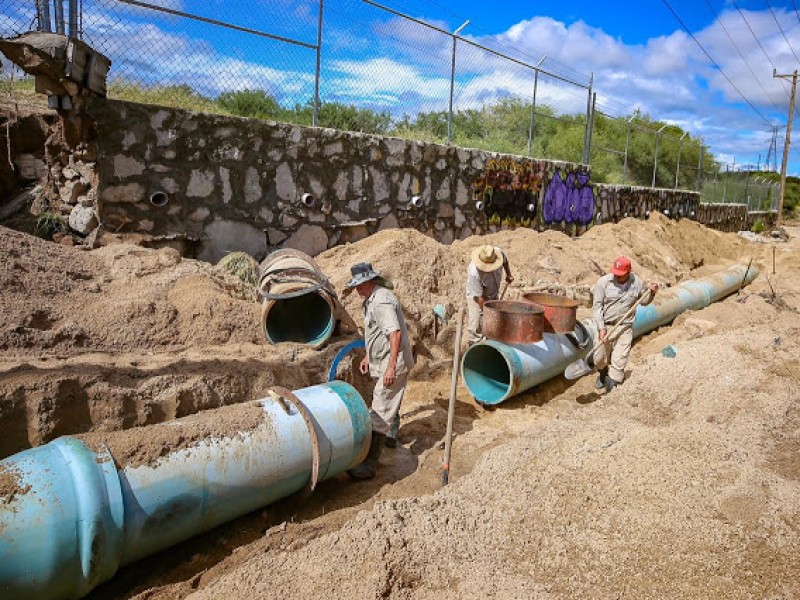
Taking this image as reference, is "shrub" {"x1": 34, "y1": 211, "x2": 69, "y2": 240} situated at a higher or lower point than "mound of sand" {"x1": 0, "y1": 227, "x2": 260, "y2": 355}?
higher

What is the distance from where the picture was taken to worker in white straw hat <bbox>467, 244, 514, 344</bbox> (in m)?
7.02

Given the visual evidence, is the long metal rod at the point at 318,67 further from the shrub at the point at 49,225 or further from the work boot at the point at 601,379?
the work boot at the point at 601,379

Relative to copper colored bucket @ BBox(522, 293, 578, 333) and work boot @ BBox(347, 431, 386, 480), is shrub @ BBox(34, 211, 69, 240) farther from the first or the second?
copper colored bucket @ BBox(522, 293, 578, 333)

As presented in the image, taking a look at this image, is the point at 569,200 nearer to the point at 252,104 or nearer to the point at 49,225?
the point at 252,104

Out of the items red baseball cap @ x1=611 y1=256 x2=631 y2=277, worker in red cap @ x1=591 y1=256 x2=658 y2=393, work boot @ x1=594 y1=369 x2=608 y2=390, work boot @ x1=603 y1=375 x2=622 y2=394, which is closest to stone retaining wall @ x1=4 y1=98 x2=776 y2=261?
worker in red cap @ x1=591 y1=256 x2=658 y2=393

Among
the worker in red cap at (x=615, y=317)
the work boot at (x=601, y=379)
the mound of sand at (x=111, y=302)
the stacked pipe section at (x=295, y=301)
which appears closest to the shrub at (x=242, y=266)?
the stacked pipe section at (x=295, y=301)

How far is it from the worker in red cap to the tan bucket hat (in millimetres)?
1272

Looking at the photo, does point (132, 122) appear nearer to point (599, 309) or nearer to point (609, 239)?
point (599, 309)

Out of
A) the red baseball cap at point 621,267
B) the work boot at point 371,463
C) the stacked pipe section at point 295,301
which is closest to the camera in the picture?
the work boot at point 371,463

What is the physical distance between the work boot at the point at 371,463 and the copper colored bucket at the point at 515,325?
1674 millimetres

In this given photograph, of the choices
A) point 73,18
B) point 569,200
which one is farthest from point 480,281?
point 569,200

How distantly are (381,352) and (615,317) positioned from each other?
3304mm

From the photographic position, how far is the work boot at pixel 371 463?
15.6 feet

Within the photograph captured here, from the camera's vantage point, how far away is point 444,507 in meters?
3.79
